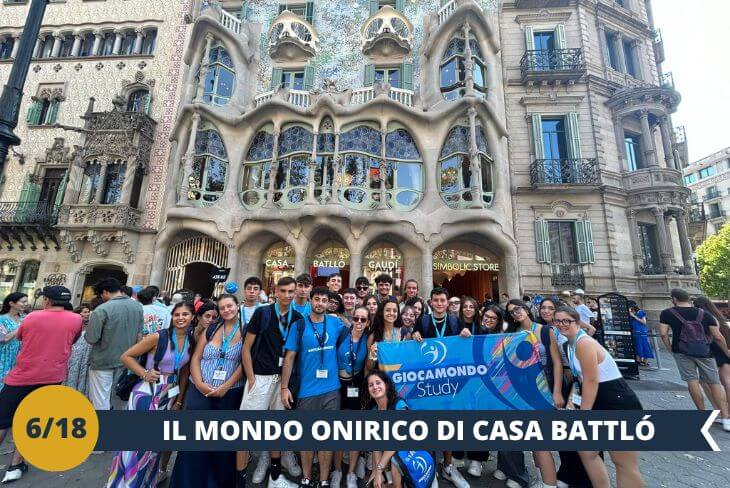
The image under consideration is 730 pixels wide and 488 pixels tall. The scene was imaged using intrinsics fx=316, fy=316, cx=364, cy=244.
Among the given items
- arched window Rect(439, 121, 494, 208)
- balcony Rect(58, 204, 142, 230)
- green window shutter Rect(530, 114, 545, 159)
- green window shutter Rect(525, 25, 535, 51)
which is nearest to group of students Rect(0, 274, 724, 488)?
arched window Rect(439, 121, 494, 208)

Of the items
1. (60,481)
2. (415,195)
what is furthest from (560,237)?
(60,481)

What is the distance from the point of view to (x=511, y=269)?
13734 mm

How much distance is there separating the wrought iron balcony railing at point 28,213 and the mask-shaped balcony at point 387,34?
17.9 m

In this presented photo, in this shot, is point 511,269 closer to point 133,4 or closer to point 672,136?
point 672,136

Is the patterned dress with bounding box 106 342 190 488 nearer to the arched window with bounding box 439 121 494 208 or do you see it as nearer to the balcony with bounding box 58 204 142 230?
the arched window with bounding box 439 121 494 208

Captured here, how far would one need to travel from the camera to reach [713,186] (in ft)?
139

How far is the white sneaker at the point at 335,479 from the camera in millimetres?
3863

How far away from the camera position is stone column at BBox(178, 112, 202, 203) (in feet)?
46.7

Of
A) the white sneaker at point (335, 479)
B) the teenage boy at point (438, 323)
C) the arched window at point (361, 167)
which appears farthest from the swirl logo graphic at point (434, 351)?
the arched window at point (361, 167)

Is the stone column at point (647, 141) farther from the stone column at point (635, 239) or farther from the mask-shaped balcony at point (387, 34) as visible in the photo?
the mask-shaped balcony at point (387, 34)

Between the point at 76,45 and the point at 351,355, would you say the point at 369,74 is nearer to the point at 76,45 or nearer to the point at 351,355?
the point at 351,355

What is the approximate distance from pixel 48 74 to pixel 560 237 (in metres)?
29.4

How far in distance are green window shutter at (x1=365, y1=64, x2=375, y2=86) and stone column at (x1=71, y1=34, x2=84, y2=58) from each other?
17.5m

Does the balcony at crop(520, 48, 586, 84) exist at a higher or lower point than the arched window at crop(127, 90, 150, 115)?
higher
